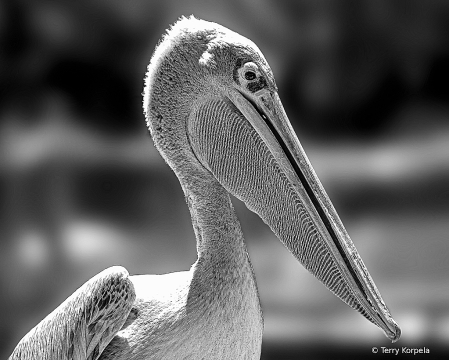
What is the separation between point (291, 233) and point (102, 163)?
1.91 metres

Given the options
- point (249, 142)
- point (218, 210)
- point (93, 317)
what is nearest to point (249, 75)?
point (249, 142)

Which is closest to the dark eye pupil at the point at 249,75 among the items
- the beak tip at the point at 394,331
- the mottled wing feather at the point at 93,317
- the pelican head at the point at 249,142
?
the pelican head at the point at 249,142

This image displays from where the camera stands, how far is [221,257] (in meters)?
1.74

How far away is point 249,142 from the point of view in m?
1.71

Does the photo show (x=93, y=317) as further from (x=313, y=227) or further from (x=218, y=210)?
(x=313, y=227)

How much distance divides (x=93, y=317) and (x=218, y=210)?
449 mm

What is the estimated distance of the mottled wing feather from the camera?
1667mm

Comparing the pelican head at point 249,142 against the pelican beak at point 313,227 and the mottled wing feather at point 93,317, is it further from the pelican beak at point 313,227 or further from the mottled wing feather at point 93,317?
the mottled wing feather at point 93,317

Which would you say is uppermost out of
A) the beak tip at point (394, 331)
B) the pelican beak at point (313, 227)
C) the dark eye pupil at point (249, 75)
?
the dark eye pupil at point (249, 75)

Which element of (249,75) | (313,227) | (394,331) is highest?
(249,75)

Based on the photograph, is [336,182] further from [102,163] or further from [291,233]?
[291,233]

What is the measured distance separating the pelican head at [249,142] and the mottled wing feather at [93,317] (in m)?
0.39

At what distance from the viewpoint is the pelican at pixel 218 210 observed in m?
1.67

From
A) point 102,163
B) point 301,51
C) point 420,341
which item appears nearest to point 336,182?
point 301,51
